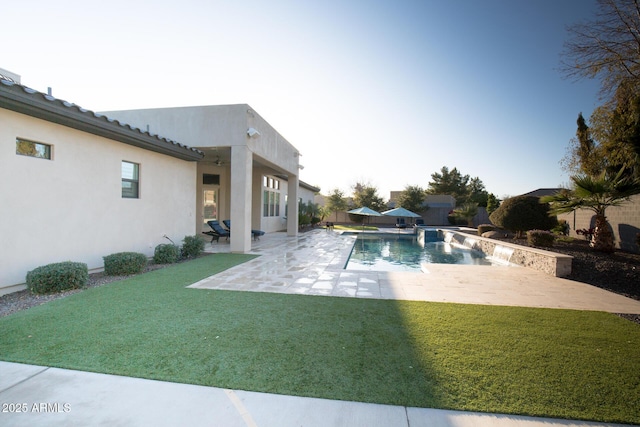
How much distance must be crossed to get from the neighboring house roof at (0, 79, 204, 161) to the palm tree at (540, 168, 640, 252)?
37.7 feet

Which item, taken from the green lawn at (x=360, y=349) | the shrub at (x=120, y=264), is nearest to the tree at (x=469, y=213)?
the green lawn at (x=360, y=349)

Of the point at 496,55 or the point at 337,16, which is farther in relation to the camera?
the point at 496,55

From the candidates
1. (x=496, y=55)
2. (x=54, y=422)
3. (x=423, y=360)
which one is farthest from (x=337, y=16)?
(x=54, y=422)

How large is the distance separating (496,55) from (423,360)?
11.5 m

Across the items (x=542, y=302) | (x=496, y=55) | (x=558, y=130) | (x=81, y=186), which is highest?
(x=496, y=55)

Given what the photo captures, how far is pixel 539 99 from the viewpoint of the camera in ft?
38.3

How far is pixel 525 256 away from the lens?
31.5ft

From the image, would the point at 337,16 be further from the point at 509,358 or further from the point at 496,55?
the point at 509,358

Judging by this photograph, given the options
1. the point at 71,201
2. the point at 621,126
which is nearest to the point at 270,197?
the point at 71,201

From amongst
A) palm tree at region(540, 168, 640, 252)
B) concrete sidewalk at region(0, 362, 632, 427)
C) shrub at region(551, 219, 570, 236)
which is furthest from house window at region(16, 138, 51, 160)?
shrub at region(551, 219, 570, 236)

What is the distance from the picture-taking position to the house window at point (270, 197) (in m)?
18.1

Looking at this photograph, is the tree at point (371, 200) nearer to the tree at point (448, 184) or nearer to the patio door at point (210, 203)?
the tree at point (448, 184)

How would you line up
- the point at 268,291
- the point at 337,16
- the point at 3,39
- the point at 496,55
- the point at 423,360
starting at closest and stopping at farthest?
Answer: 1. the point at 423,360
2. the point at 268,291
3. the point at 3,39
4. the point at 337,16
5. the point at 496,55

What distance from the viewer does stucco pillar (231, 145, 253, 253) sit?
34.0ft
